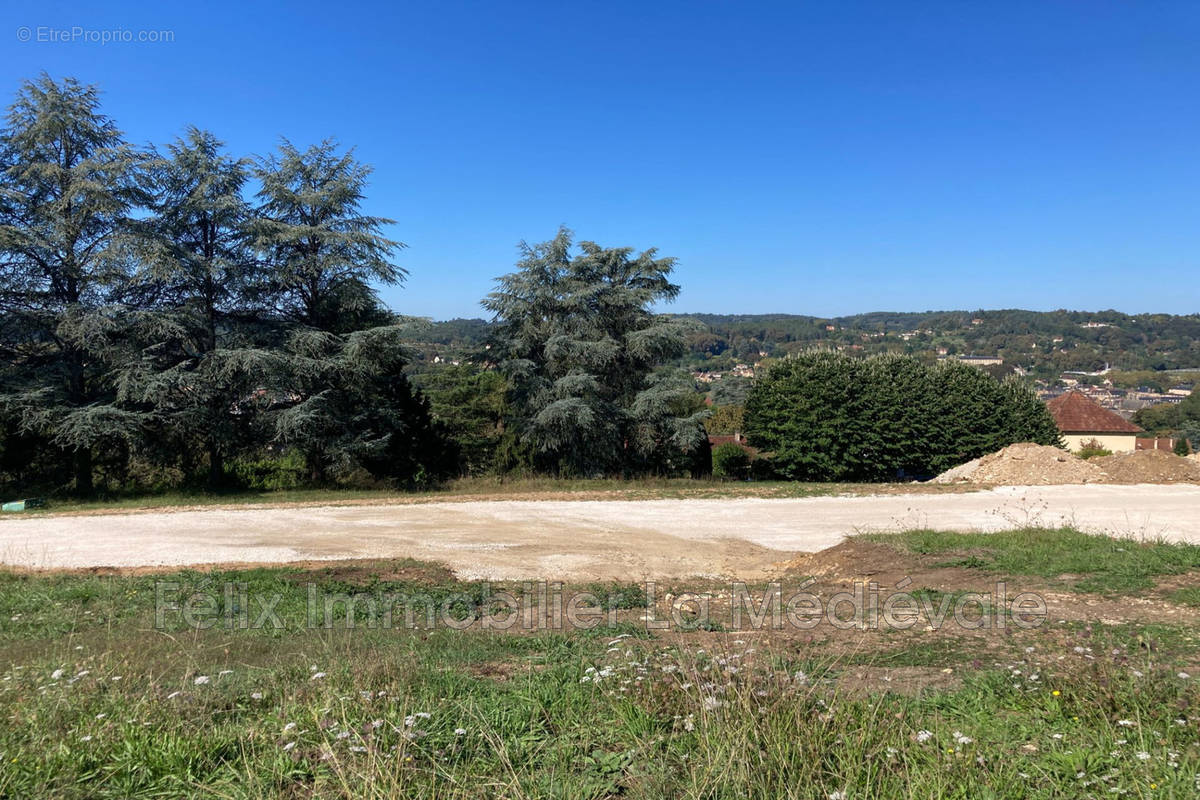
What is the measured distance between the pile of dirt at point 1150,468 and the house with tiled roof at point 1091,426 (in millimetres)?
29558

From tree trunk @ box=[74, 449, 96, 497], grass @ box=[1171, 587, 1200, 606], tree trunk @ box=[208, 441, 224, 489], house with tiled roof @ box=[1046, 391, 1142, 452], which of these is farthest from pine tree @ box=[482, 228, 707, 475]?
house with tiled roof @ box=[1046, 391, 1142, 452]

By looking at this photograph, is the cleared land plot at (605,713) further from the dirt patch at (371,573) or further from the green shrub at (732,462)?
the green shrub at (732,462)

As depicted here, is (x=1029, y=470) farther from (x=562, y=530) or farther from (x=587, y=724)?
(x=587, y=724)

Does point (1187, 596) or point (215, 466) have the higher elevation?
point (215, 466)

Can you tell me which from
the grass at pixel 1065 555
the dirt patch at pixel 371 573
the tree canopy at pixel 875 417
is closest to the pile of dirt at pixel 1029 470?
the tree canopy at pixel 875 417

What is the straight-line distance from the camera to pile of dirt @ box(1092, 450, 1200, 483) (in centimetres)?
2109

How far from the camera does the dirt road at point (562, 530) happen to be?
34.8 ft

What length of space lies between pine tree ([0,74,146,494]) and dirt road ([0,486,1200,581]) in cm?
564

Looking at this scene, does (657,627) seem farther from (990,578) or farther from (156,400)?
(156,400)

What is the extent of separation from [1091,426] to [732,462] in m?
33.6

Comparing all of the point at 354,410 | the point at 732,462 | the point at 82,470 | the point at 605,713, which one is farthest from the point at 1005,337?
the point at 605,713

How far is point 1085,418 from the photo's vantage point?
50.7 meters

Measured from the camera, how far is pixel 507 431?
25156mm

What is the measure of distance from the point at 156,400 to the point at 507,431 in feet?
33.9
